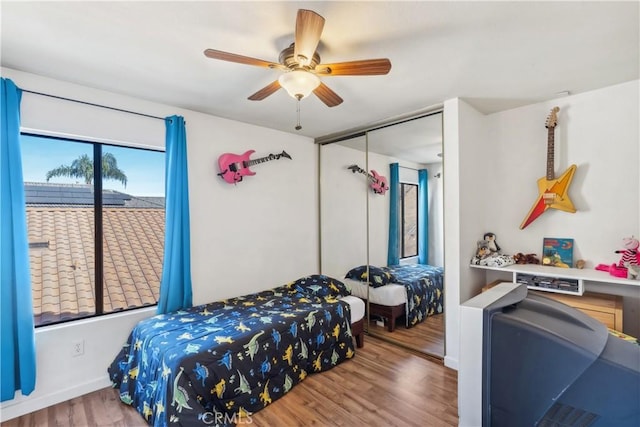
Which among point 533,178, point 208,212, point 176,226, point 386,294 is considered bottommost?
point 386,294

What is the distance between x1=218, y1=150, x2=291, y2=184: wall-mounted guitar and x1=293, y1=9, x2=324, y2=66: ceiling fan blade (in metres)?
1.71

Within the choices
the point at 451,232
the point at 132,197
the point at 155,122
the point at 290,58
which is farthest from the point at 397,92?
the point at 132,197

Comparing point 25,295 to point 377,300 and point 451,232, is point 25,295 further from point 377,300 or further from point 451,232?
point 451,232

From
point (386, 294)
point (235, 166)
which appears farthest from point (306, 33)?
point (386, 294)

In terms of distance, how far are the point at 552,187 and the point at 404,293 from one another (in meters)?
1.74

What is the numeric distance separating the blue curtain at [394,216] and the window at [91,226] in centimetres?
245

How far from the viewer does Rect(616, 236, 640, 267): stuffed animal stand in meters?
2.20

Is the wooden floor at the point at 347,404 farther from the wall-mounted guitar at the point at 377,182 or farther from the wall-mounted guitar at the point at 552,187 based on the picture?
the wall-mounted guitar at the point at 377,182

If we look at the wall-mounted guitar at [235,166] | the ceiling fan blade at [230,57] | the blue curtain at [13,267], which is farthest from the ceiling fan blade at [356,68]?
the blue curtain at [13,267]

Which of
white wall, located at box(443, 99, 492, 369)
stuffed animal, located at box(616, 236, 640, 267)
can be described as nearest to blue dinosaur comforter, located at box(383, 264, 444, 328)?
white wall, located at box(443, 99, 492, 369)

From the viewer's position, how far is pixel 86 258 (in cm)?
248

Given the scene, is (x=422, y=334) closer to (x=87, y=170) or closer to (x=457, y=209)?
(x=457, y=209)

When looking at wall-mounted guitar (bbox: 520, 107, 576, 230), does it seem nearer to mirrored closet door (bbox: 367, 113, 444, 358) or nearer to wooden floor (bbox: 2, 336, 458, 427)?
mirrored closet door (bbox: 367, 113, 444, 358)

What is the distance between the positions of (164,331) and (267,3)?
224cm
